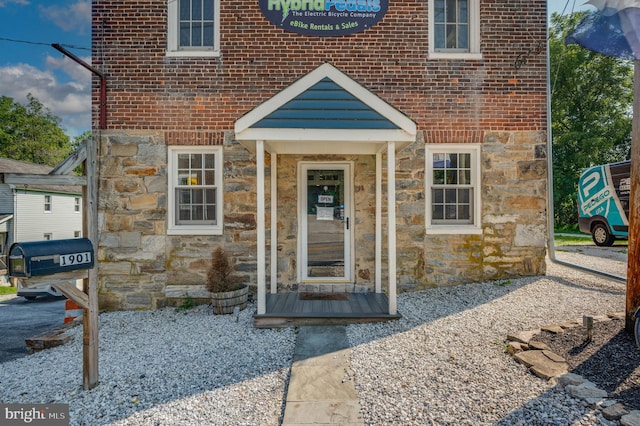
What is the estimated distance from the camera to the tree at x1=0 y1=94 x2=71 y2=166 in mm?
31516

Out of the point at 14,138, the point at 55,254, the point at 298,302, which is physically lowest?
the point at 298,302

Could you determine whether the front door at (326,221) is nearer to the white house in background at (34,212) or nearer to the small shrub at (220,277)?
the small shrub at (220,277)

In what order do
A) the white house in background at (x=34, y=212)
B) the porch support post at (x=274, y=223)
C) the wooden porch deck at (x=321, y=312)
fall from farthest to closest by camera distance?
the white house in background at (x=34, y=212) → the porch support post at (x=274, y=223) → the wooden porch deck at (x=321, y=312)

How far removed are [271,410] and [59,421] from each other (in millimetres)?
1695

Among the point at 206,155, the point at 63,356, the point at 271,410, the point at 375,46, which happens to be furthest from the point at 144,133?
the point at 271,410

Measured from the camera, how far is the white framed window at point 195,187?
6.08m

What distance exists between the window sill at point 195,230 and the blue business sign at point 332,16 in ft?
12.1

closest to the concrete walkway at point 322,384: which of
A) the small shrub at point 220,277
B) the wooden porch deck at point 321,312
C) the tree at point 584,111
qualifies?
the wooden porch deck at point 321,312

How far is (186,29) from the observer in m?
6.24

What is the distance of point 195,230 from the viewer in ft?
19.7

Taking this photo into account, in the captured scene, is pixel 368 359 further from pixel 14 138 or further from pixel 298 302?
pixel 14 138

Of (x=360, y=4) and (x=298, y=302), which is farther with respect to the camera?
(x=360, y=4)

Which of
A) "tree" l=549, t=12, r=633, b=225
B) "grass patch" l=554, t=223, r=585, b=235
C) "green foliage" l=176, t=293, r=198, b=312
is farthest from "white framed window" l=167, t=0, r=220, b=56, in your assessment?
"tree" l=549, t=12, r=633, b=225

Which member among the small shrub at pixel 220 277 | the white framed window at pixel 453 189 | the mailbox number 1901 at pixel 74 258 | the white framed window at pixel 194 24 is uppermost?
the white framed window at pixel 194 24
